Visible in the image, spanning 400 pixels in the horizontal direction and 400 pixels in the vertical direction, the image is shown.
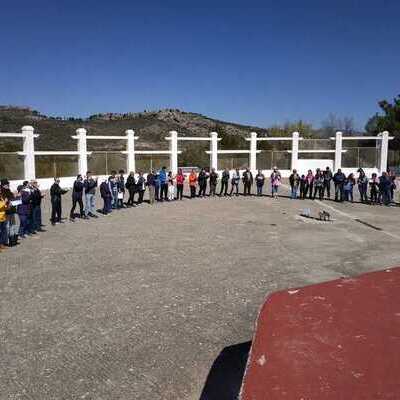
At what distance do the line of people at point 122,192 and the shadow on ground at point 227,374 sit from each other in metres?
7.83

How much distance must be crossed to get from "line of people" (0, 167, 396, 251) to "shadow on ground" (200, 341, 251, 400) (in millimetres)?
7832

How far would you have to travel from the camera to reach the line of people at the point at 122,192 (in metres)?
12.9

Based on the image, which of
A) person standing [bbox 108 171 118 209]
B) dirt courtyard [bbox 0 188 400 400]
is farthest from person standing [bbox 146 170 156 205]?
dirt courtyard [bbox 0 188 400 400]

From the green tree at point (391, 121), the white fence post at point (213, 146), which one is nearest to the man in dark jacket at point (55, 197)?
the white fence post at point (213, 146)

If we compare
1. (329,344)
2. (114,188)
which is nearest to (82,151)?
(114,188)

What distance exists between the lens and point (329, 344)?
356 centimetres

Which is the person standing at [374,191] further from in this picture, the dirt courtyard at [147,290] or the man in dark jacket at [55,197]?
the man in dark jacket at [55,197]

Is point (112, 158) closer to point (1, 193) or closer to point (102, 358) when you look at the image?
point (1, 193)

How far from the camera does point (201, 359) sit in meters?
5.89

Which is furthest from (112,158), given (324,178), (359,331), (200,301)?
(359,331)

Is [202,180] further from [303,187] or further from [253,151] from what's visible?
[253,151]

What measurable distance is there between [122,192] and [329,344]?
1682 centimetres

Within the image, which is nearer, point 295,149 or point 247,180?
point 247,180

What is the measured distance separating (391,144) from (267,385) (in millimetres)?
49943
